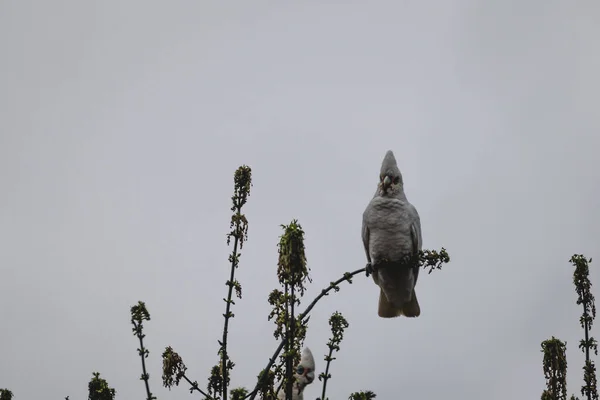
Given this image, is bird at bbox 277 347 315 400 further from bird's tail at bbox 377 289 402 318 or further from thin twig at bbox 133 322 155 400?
thin twig at bbox 133 322 155 400

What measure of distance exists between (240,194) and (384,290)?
5937mm

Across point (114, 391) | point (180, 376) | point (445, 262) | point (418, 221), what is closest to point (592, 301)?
point (445, 262)

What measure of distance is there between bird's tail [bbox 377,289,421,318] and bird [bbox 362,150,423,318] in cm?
15

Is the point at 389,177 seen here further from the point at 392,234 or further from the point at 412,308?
the point at 412,308

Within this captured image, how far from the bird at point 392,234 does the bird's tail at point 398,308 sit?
0.15 m

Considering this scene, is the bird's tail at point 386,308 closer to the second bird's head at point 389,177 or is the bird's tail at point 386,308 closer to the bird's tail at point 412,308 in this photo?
the bird's tail at point 412,308

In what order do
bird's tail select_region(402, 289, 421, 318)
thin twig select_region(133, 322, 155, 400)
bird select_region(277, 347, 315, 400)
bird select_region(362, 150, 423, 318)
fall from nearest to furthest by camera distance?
thin twig select_region(133, 322, 155, 400)
bird select_region(362, 150, 423, 318)
bird's tail select_region(402, 289, 421, 318)
bird select_region(277, 347, 315, 400)

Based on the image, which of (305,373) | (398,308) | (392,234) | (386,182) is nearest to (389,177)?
(386,182)

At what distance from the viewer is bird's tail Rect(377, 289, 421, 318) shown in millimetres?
12617

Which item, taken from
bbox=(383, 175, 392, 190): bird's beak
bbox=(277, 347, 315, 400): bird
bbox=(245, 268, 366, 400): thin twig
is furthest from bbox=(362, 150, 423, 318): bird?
bbox=(245, 268, 366, 400): thin twig

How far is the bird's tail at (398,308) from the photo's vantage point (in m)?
12.6

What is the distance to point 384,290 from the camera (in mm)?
12391

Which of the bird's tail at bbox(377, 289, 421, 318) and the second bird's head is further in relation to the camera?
the bird's tail at bbox(377, 289, 421, 318)

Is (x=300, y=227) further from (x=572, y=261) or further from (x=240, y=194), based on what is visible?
(x=572, y=261)
